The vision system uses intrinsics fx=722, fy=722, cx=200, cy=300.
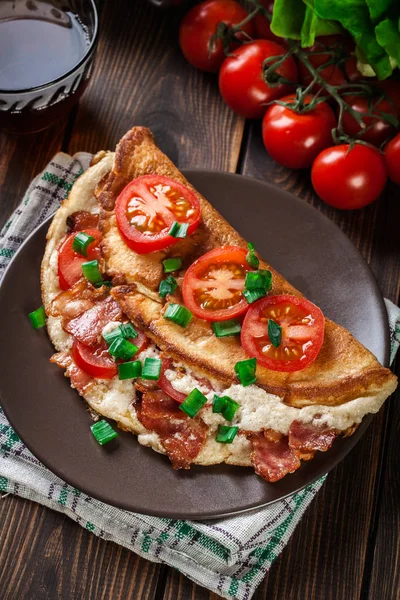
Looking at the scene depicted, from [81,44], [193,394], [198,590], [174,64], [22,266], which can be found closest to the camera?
[193,394]

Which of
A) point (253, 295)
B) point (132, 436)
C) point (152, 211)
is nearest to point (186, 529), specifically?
point (132, 436)

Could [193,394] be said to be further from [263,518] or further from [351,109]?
[351,109]

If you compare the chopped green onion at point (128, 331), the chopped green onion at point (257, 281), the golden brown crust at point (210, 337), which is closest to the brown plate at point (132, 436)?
the golden brown crust at point (210, 337)

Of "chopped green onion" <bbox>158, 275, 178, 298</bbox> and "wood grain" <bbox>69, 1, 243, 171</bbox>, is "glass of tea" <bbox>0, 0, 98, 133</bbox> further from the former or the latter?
"chopped green onion" <bbox>158, 275, 178, 298</bbox>

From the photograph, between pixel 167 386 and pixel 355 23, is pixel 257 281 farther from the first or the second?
pixel 355 23

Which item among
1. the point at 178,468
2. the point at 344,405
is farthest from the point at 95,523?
the point at 344,405

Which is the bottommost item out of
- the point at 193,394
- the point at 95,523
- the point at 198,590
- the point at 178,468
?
the point at 198,590

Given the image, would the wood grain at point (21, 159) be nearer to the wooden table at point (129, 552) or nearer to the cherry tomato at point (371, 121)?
the wooden table at point (129, 552)
